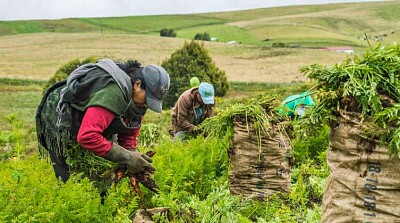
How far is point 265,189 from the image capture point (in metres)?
5.12

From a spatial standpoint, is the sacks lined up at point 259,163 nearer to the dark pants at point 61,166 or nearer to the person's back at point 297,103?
the person's back at point 297,103

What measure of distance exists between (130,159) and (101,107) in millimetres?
493

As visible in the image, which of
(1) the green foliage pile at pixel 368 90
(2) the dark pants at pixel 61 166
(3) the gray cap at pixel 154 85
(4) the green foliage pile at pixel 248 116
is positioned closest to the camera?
(1) the green foliage pile at pixel 368 90

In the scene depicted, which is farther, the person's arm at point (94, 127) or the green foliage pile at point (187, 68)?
the green foliage pile at point (187, 68)

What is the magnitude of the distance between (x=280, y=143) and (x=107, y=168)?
1.65 m

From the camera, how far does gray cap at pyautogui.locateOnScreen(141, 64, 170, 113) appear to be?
3856mm

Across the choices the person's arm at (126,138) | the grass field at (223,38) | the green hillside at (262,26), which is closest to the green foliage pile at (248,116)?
the person's arm at (126,138)

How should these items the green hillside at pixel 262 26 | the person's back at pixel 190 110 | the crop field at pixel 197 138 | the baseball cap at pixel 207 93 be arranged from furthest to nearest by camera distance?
1. the green hillside at pixel 262 26
2. the person's back at pixel 190 110
3. the baseball cap at pixel 207 93
4. the crop field at pixel 197 138

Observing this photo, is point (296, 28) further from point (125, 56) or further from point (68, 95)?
point (68, 95)

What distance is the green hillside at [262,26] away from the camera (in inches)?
2330

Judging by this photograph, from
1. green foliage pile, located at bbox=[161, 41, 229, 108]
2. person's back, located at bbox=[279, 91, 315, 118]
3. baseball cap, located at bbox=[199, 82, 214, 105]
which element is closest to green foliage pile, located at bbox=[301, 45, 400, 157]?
person's back, located at bbox=[279, 91, 315, 118]

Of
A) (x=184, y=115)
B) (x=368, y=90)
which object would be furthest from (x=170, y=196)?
(x=184, y=115)

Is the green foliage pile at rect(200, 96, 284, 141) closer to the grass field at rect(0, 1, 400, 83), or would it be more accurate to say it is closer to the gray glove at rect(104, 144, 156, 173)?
the gray glove at rect(104, 144, 156, 173)

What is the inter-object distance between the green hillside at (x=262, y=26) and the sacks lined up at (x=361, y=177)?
50.2 m
